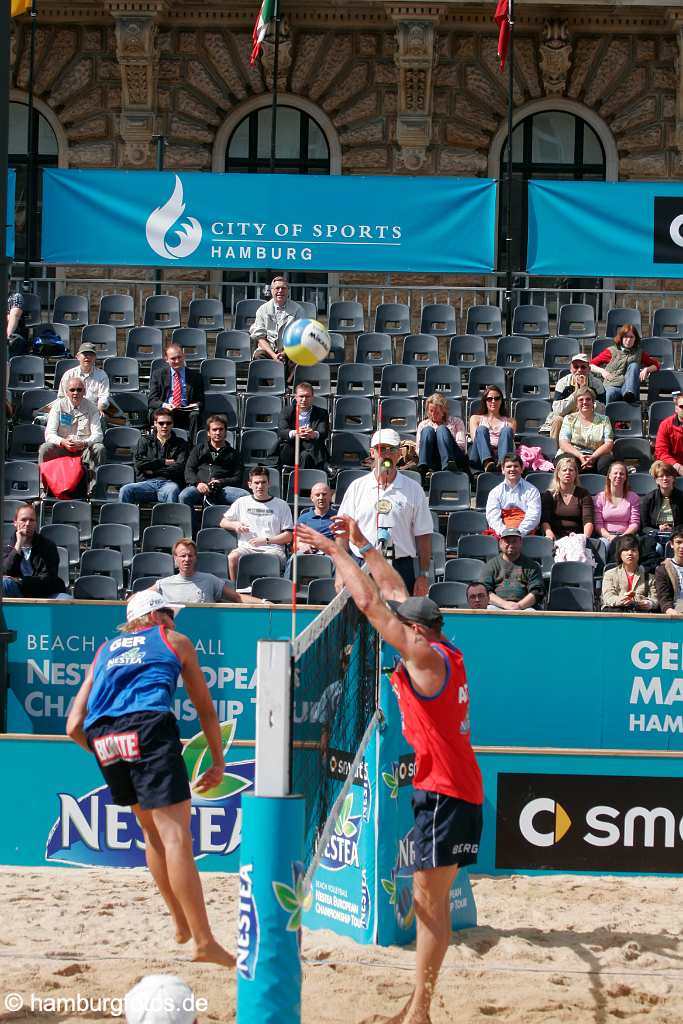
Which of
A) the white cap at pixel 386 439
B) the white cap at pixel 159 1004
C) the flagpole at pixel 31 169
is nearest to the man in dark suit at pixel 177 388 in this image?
the flagpole at pixel 31 169

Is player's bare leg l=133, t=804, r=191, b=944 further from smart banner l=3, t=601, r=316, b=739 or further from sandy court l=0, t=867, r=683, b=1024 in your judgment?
smart banner l=3, t=601, r=316, b=739

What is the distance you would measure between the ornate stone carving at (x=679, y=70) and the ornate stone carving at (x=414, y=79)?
3216 millimetres

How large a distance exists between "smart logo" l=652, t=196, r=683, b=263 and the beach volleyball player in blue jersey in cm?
1123

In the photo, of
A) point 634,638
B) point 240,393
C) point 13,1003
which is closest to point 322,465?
point 240,393

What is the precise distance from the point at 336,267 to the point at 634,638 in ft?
23.3

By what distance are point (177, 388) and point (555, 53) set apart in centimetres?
884

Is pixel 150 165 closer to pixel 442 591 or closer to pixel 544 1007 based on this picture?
pixel 442 591

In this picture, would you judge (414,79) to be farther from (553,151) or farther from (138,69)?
(138,69)

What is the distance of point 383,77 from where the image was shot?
851 inches

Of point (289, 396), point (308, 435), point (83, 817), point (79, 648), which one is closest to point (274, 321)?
point (289, 396)

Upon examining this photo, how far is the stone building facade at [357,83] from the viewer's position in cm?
2122

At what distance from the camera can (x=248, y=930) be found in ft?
16.8

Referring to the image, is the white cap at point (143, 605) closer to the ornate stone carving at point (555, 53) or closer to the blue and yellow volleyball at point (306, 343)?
the blue and yellow volleyball at point (306, 343)

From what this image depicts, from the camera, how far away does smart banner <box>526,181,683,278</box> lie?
1683 centimetres
